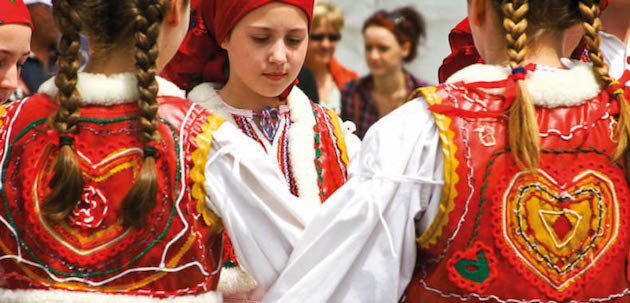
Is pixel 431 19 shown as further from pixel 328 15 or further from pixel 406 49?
pixel 328 15

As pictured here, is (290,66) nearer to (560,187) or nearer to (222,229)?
(222,229)

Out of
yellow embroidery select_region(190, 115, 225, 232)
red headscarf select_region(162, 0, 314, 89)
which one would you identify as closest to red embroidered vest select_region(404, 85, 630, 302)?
yellow embroidery select_region(190, 115, 225, 232)

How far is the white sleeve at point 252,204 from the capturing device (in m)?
1.92

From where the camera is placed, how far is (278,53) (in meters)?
2.41

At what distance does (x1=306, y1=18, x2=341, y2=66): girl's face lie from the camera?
6.09 meters

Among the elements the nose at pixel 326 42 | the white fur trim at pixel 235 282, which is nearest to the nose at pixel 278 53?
the white fur trim at pixel 235 282

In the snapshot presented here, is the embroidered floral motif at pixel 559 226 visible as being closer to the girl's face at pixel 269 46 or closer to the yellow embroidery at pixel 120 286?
the yellow embroidery at pixel 120 286

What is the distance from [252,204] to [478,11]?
684 millimetres

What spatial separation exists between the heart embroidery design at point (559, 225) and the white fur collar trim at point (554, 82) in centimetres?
16

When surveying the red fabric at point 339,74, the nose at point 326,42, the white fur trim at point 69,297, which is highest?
the white fur trim at point 69,297

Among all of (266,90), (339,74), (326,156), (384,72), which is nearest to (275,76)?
(266,90)

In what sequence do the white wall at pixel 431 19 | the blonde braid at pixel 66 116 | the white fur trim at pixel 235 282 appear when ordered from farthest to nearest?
the white wall at pixel 431 19 < the white fur trim at pixel 235 282 < the blonde braid at pixel 66 116

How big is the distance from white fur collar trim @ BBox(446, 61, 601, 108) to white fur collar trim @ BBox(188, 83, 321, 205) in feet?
2.22

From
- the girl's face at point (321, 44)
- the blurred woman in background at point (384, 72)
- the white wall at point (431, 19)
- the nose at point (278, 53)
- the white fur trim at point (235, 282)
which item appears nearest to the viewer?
the white fur trim at point (235, 282)
